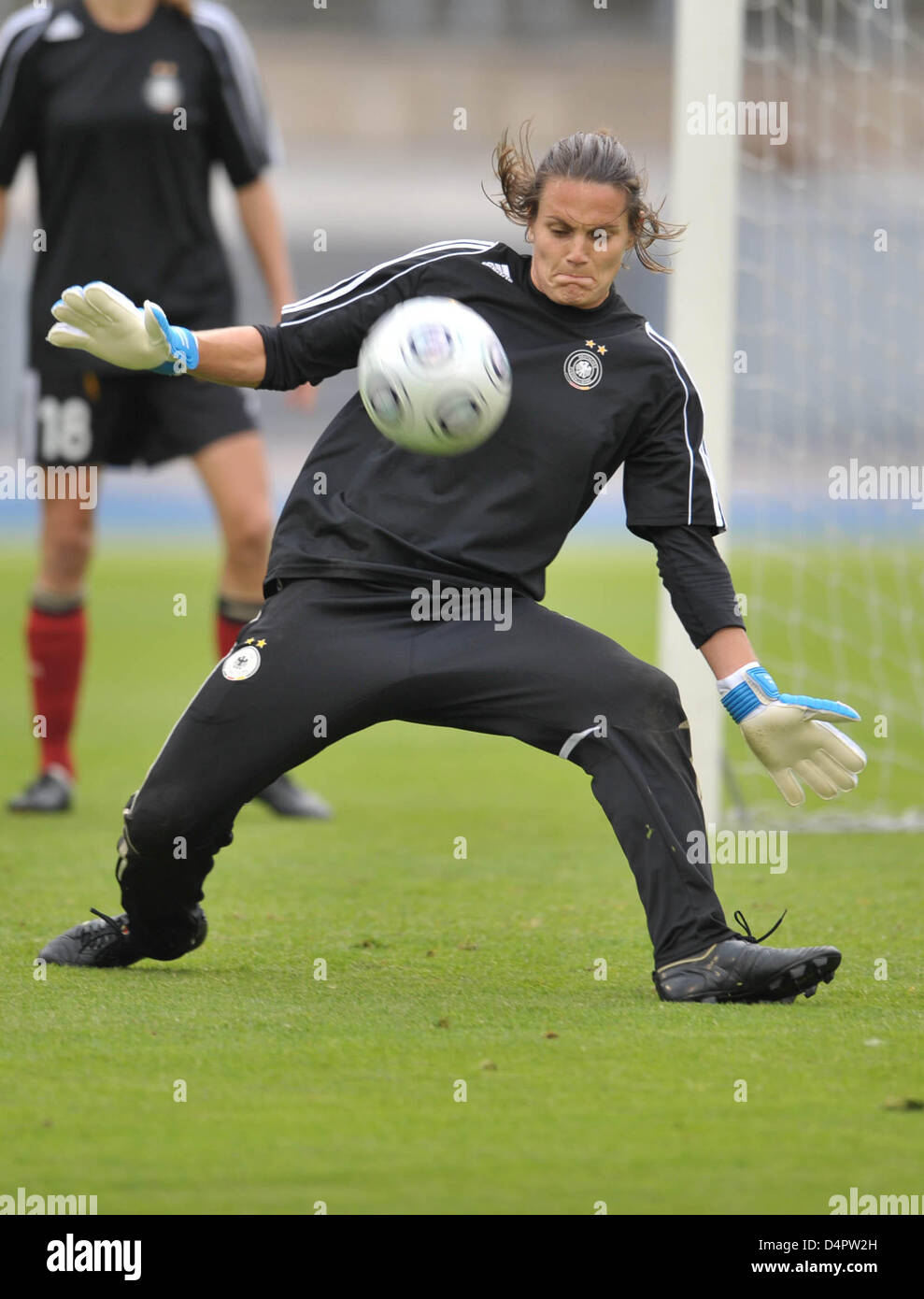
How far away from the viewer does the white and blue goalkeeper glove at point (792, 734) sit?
12.1 ft

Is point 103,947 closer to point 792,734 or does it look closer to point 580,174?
point 792,734

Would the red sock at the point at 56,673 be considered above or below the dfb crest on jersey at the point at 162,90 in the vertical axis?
below

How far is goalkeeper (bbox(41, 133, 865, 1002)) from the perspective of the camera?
143 inches

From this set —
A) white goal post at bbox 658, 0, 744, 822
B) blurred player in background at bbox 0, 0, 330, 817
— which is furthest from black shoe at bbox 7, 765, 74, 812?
white goal post at bbox 658, 0, 744, 822

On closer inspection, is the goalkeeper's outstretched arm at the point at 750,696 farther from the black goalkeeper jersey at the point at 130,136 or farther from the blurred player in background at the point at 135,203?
the black goalkeeper jersey at the point at 130,136

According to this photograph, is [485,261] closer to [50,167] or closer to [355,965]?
[355,965]

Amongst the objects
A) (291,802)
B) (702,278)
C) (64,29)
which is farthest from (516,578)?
(64,29)

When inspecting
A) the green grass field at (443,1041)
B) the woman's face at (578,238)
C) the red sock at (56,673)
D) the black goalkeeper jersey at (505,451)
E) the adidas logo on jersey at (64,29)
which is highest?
the adidas logo on jersey at (64,29)

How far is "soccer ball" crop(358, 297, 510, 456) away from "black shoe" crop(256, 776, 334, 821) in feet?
9.38

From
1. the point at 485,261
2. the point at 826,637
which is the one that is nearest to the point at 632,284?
the point at 826,637

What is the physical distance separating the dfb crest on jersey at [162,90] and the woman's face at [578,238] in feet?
8.81

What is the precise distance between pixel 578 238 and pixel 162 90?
288 centimetres

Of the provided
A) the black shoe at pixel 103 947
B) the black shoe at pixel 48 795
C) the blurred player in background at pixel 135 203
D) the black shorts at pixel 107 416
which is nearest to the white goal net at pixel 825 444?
the blurred player in background at pixel 135 203

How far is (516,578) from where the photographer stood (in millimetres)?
3775
